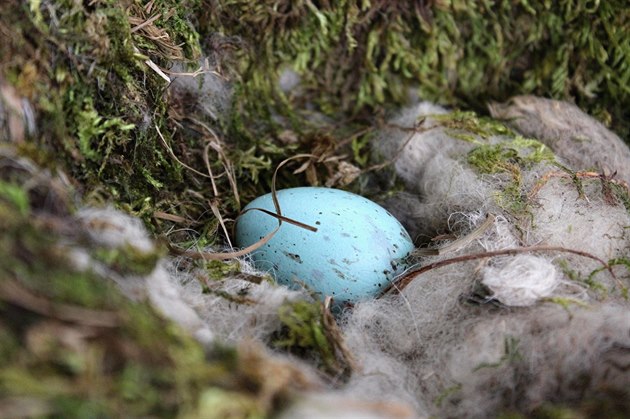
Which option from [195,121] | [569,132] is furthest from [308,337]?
[569,132]

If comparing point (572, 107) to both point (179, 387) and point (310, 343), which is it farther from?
point (179, 387)

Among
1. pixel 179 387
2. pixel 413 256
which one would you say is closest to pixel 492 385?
pixel 413 256

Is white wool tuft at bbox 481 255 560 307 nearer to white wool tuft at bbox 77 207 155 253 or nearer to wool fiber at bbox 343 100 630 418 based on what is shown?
wool fiber at bbox 343 100 630 418

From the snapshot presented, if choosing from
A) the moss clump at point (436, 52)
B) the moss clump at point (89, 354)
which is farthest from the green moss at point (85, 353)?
the moss clump at point (436, 52)

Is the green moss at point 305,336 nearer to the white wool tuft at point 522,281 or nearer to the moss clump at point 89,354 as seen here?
the moss clump at point 89,354

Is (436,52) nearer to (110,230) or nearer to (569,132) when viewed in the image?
(569,132)

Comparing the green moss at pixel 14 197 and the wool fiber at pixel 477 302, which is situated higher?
the green moss at pixel 14 197
